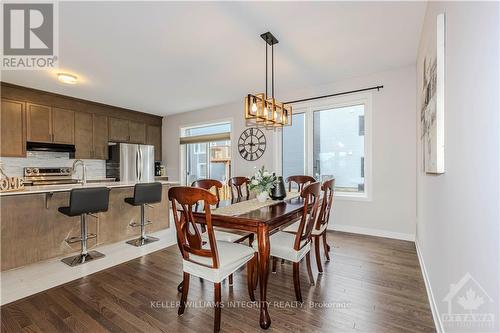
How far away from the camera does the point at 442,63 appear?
1553 mm

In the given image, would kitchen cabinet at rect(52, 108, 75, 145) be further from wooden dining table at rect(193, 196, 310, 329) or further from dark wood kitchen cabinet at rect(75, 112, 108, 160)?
wooden dining table at rect(193, 196, 310, 329)

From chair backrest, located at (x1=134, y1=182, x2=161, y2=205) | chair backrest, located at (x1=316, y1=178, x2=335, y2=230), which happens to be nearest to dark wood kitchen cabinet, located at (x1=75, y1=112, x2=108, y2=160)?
chair backrest, located at (x1=134, y1=182, x2=161, y2=205)

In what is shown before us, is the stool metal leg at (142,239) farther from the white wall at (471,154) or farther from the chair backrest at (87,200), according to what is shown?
the white wall at (471,154)

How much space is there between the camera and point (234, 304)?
6.65 feet

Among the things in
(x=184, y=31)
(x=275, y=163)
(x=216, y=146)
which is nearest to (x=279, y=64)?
(x=184, y=31)

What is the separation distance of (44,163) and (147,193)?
2863 millimetres

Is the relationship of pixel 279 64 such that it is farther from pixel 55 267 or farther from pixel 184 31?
pixel 55 267

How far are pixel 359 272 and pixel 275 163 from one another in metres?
2.62

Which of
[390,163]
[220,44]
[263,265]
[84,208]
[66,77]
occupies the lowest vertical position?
[263,265]

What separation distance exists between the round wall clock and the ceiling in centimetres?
97

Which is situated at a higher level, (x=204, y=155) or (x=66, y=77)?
(x=66, y=77)
